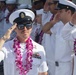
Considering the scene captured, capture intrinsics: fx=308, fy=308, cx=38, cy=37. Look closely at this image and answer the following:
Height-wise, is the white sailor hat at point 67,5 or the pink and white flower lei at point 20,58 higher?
the white sailor hat at point 67,5

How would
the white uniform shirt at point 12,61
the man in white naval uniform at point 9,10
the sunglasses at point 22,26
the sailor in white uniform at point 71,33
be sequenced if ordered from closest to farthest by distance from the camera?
1. the white uniform shirt at point 12,61
2. the sunglasses at point 22,26
3. the sailor in white uniform at point 71,33
4. the man in white naval uniform at point 9,10

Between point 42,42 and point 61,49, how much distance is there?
78cm

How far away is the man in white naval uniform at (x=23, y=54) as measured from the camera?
130 inches

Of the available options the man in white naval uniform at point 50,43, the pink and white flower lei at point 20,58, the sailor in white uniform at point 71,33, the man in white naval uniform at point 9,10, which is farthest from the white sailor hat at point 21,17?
the man in white naval uniform at point 9,10

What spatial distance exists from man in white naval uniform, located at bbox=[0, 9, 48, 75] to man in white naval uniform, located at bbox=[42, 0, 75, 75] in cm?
66

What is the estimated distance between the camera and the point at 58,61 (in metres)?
4.18

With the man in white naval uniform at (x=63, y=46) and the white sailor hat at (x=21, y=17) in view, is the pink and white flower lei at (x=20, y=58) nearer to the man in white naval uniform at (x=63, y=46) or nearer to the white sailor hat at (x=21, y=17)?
the white sailor hat at (x=21, y=17)

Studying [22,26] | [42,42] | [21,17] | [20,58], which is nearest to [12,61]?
[20,58]

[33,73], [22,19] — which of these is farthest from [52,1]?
[33,73]

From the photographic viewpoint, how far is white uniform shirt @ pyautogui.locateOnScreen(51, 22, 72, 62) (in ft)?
13.3

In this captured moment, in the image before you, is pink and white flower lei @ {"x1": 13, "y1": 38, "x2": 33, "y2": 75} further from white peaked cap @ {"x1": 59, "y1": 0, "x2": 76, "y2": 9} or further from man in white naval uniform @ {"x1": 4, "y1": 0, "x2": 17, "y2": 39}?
man in white naval uniform @ {"x1": 4, "y1": 0, "x2": 17, "y2": 39}

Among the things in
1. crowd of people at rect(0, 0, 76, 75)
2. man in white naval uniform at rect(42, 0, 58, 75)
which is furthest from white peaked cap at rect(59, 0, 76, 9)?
man in white naval uniform at rect(42, 0, 58, 75)

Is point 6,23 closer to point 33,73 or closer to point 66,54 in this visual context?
point 66,54

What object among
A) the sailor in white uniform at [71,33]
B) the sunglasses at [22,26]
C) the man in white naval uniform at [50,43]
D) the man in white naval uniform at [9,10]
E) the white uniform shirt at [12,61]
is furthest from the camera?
the man in white naval uniform at [9,10]
